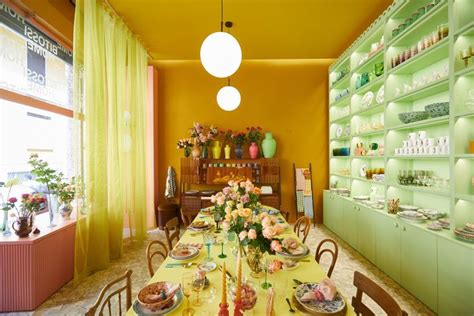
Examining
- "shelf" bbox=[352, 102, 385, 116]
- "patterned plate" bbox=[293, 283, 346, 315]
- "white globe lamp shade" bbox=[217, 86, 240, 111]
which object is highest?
"white globe lamp shade" bbox=[217, 86, 240, 111]

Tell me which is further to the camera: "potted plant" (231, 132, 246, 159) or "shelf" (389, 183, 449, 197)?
"potted plant" (231, 132, 246, 159)

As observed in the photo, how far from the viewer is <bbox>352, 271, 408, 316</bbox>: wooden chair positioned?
3.46ft

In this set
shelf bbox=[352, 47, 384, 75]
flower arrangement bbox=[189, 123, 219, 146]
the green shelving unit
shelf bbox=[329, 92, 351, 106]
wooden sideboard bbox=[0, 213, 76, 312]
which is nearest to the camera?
the green shelving unit

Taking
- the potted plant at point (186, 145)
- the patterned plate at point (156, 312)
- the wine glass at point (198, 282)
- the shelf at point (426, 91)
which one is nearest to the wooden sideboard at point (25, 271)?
the patterned plate at point (156, 312)

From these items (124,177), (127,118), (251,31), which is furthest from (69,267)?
(251,31)

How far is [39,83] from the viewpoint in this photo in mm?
2855

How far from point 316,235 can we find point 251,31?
3.56m

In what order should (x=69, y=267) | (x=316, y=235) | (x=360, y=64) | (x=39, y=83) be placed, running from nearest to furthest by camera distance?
1. (x=69, y=267)
2. (x=39, y=83)
3. (x=360, y=64)
4. (x=316, y=235)

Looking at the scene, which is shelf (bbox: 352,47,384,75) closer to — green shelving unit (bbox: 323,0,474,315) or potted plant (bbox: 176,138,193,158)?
green shelving unit (bbox: 323,0,474,315)

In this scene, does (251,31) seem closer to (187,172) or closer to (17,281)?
(187,172)

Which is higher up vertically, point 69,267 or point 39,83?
point 39,83

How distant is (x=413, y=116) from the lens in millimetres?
2562

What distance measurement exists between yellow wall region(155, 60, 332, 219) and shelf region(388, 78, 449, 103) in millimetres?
2161

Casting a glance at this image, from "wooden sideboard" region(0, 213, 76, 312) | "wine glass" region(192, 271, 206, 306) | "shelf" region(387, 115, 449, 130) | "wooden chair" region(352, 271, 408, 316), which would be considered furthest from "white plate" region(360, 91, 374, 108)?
"wooden sideboard" region(0, 213, 76, 312)
